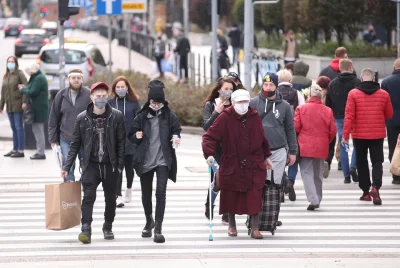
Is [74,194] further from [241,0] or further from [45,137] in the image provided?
[241,0]

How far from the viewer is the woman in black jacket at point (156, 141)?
39.7 ft

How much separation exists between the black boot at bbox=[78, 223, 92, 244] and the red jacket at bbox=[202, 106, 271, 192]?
139 cm

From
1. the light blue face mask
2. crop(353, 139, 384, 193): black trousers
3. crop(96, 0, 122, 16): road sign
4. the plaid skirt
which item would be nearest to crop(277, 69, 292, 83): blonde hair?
crop(353, 139, 384, 193): black trousers

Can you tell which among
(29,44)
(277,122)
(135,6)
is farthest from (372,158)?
(29,44)

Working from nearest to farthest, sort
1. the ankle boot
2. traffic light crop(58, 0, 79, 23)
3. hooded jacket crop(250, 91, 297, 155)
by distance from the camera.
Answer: the ankle boot
hooded jacket crop(250, 91, 297, 155)
traffic light crop(58, 0, 79, 23)

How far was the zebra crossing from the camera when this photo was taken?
11641mm

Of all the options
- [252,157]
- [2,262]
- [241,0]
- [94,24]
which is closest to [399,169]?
[252,157]

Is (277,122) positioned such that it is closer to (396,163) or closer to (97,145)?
(97,145)

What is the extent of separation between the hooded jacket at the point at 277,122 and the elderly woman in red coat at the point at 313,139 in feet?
4.69

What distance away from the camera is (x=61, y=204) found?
11984 mm

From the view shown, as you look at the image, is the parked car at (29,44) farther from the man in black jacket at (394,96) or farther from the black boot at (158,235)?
the black boot at (158,235)

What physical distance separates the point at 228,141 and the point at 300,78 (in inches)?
229

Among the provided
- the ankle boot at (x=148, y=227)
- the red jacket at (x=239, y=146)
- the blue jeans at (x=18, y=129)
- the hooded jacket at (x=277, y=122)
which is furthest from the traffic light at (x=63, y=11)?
the red jacket at (x=239, y=146)

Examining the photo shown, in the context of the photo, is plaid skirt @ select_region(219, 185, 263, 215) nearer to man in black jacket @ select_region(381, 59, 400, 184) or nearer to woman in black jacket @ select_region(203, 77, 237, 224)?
woman in black jacket @ select_region(203, 77, 237, 224)
